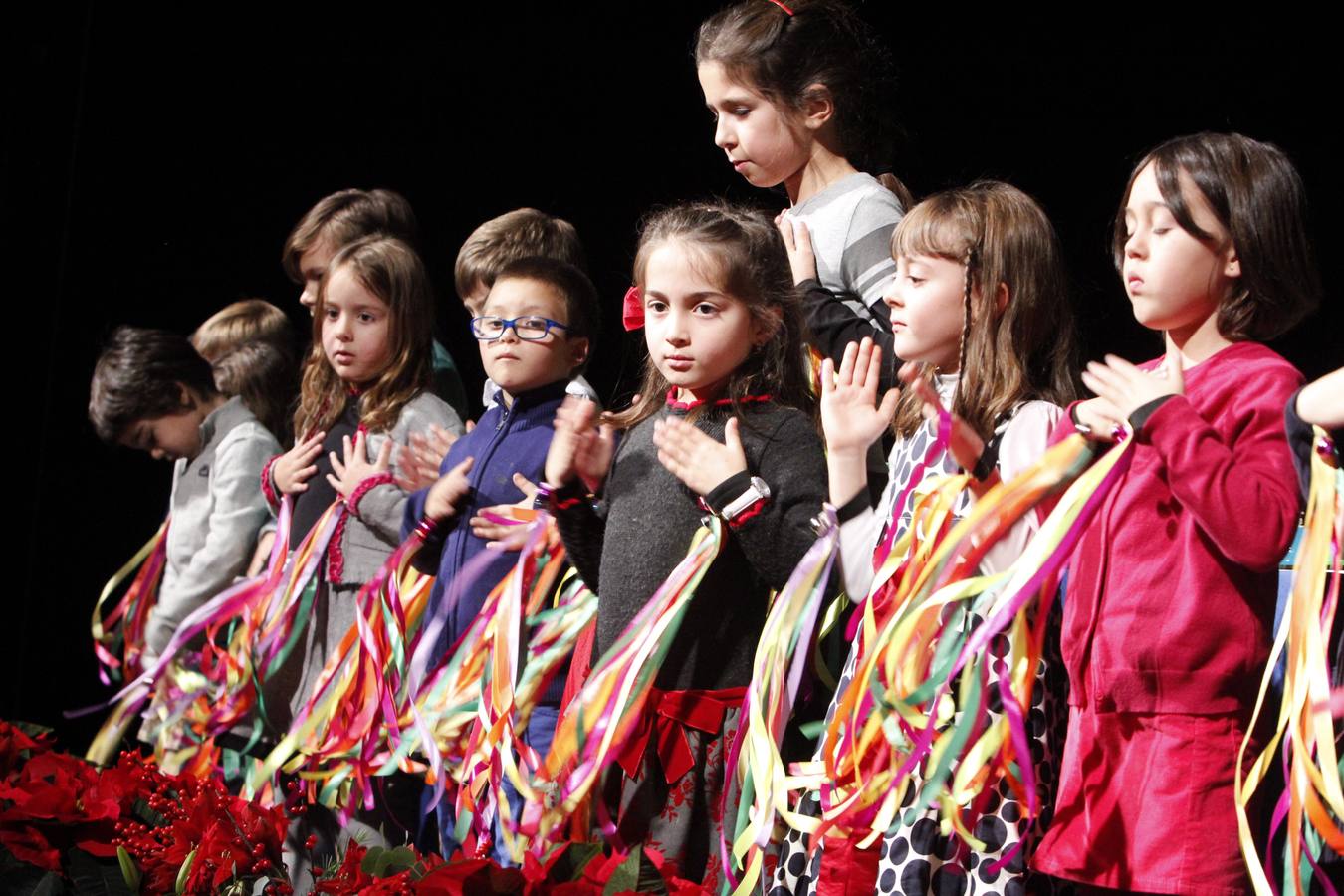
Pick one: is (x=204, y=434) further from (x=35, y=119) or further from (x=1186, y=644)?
(x=1186, y=644)

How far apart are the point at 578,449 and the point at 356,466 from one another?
724 millimetres

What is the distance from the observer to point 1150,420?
1633 millimetres

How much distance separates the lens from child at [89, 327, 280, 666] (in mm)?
3338

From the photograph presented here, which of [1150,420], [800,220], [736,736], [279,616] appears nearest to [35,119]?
[279,616]

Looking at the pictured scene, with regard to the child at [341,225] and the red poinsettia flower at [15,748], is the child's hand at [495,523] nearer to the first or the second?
the red poinsettia flower at [15,748]

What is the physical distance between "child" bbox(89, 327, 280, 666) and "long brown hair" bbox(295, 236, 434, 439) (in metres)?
0.54

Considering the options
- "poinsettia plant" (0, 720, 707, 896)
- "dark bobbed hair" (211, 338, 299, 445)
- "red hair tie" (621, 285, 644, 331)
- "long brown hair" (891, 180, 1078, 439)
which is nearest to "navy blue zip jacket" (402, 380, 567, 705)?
"red hair tie" (621, 285, 644, 331)

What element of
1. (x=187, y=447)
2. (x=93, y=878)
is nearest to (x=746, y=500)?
(x=93, y=878)

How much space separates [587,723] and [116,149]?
8.75ft

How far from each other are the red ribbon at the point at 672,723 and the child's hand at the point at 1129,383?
0.65m

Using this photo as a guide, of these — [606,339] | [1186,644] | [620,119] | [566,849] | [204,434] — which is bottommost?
[566,849]

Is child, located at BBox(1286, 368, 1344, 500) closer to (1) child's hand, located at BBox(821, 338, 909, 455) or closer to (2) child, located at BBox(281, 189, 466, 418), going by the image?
(1) child's hand, located at BBox(821, 338, 909, 455)

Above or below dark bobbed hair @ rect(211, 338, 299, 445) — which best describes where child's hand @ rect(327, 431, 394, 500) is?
below

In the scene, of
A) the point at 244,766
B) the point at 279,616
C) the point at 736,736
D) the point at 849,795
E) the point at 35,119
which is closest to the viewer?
the point at 849,795
